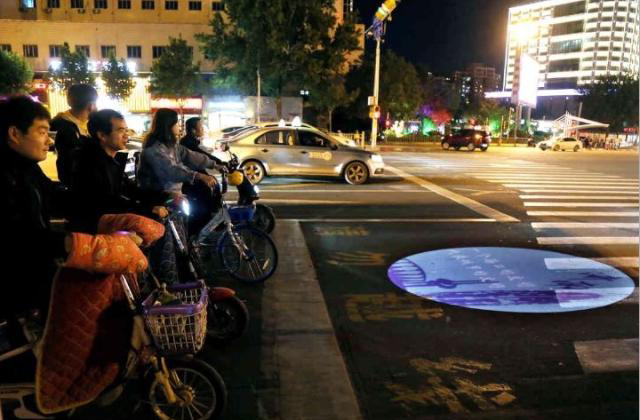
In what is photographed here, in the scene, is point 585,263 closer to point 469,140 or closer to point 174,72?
point 469,140

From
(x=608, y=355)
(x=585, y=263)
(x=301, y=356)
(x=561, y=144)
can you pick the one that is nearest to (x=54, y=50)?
(x=561, y=144)

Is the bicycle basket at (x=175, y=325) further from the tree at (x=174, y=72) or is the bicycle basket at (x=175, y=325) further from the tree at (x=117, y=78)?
the tree at (x=117, y=78)

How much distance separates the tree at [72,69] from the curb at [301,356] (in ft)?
131

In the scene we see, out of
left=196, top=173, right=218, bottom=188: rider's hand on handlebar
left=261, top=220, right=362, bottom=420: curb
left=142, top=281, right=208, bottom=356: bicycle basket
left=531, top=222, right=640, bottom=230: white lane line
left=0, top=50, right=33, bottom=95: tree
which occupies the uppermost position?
left=0, top=50, right=33, bottom=95: tree

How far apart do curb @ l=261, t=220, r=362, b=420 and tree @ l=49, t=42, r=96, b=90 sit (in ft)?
131

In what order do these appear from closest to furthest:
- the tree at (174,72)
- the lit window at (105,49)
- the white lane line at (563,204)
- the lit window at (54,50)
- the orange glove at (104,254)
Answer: the orange glove at (104,254) → the white lane line at (563,204) → the tree at (174,72) → the lit window at (54,50) → the lit window at (105,49)

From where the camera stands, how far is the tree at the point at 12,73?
37.3 m

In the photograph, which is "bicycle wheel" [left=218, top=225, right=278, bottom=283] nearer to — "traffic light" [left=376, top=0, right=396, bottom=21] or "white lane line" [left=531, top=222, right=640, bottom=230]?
"white lane line" [left=531, top=222, right=640, bottom=230]

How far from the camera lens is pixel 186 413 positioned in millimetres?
3354

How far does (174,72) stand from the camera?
41156mm

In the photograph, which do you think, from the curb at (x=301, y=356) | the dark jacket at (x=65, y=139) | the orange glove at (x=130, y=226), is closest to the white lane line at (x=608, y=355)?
the curb at (x=301, y=356)

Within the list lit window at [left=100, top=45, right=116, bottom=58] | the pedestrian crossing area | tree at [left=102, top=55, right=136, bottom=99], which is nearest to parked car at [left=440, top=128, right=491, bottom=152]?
the pedestrian crossing area

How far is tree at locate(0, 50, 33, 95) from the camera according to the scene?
37312 millimetres

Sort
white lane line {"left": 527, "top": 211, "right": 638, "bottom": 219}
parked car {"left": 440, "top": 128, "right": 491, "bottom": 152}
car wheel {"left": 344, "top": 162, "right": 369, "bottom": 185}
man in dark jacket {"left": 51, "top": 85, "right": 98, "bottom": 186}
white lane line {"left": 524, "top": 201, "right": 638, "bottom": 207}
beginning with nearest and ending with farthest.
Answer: man in dark jacket {"left": 51, "top": 85, "right": 98, "bottom": 186}
white lane line {"left": 527, "top": 211, "right": 638, "bottom": 219}
white lane line {"left": 524, "top": 201, "right": 638, "bottom": 207}
car wheel {"left": 344, "top": 162, "right": 369, "bottom": 185}
parked car {"left": 440, "top": 128, "right": 491, "bottom": 152}
